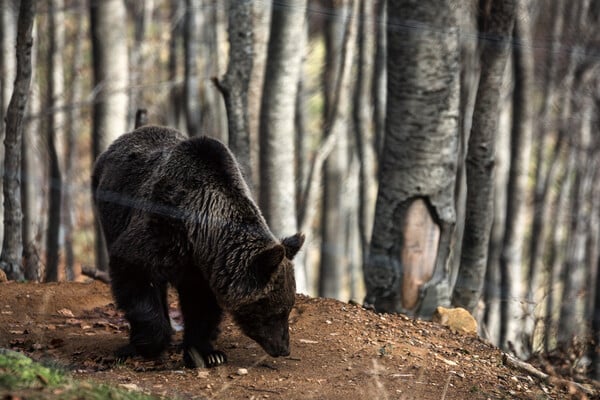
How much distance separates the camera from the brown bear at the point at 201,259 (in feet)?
21.7

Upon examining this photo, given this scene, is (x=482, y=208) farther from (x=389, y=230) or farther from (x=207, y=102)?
(x=207, y=102)

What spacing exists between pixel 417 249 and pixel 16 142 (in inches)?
184

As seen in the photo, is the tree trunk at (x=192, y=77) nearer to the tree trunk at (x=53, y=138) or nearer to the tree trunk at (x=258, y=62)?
the tree trunk at (x=53, y=138)

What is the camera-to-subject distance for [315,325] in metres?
7.70

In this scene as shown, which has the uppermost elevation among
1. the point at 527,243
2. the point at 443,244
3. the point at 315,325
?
the point at 443,244

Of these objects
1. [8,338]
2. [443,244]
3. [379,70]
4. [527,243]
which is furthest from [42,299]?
[527,243]

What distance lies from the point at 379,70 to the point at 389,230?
33.8 feet

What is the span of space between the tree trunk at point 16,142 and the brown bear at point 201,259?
262 centimetres

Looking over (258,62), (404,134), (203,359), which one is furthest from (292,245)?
(258,62)

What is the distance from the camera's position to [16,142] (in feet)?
31.0

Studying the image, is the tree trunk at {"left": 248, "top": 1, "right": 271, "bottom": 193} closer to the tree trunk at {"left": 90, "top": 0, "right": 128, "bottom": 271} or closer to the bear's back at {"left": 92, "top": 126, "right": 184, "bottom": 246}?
the tree trunk at {"left": 90, "top": 0, "right": 128, "bottom": 271}

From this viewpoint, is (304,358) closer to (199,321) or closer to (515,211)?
(199,321)

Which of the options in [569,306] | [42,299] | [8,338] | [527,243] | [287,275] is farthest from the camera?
[527,243]

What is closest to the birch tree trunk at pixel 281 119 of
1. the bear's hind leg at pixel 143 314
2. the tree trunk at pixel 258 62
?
the tree trunk at pixel 258 62
